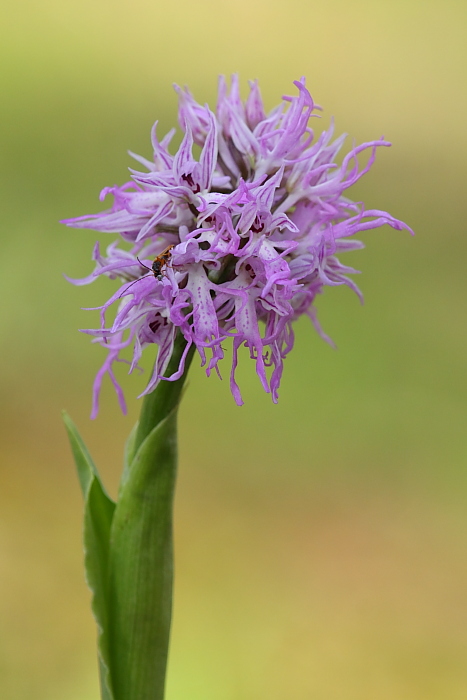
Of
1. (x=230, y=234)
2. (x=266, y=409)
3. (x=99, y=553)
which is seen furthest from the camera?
(x=266, y=409)

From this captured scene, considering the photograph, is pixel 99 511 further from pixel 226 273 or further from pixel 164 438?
pixel 226 273

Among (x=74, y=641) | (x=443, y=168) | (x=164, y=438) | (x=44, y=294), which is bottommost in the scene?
(x=74, y=641)

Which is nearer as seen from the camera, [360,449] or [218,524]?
[218,524]

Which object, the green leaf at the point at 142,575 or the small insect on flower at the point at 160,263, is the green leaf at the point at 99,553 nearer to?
the green leaf at the point at 142,575

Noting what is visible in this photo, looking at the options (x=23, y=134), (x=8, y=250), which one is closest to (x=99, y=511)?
(x=8, y=250)

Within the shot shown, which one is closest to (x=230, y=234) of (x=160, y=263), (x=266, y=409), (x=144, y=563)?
(x=160, y=263)

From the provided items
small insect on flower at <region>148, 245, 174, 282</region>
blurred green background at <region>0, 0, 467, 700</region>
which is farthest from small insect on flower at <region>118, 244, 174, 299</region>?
blurred green background at <region>0, 0, 467, 700</region>

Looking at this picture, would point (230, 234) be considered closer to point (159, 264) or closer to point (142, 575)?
point (159, 264)
